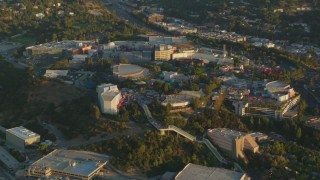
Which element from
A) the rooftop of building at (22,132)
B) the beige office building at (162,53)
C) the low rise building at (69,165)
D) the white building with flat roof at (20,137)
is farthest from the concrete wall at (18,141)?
the beige office building at (162,53)

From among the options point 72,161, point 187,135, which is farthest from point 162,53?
point 72,161

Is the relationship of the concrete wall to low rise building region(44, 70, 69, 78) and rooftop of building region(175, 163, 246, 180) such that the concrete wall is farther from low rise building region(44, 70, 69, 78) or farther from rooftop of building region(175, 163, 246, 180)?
rooftop of building region(175, 163, 246, 180)

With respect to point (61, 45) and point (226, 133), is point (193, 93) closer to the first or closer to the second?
point (226, 133)

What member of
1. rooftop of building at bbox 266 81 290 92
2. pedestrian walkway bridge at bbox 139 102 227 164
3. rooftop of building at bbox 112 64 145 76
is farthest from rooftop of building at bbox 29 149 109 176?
rooftop of building at bbox 266 81 290 92

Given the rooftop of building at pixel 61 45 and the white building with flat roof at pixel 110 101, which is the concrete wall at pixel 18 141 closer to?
the white building with flat roof at pixel 110 101

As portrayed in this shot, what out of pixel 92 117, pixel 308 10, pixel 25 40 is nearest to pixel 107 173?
pixel 92 117

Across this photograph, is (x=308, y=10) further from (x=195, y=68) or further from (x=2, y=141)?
(x=2, y=141)
